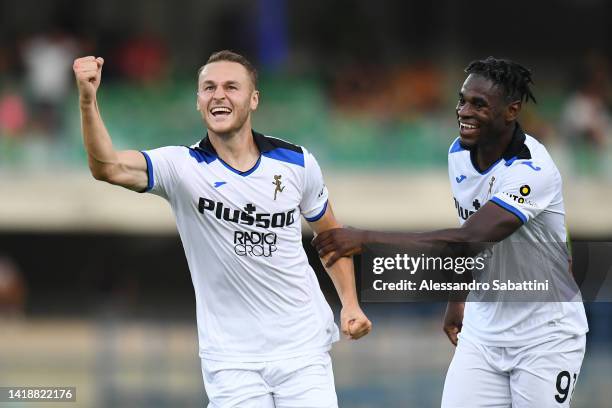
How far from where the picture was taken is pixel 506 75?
6.25 meters

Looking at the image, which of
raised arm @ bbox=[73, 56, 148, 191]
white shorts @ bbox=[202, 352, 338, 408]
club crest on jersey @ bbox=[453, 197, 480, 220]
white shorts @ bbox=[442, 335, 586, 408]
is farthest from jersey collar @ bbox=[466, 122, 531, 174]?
raised arm @ bbox=[73, 56, 148, 191]

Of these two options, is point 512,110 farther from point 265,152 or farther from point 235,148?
point 235,148

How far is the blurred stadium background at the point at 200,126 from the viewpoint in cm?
1797

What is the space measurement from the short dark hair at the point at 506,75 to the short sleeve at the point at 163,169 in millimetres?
1600

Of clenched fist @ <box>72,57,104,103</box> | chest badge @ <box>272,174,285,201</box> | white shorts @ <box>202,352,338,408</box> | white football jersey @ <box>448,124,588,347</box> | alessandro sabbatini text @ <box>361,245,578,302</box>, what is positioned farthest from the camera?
alessandro sabbatini text @ <box>361,245,578,302</box>

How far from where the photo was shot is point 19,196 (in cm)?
1895

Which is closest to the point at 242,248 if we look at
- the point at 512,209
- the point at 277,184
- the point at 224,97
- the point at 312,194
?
the point at 277,184

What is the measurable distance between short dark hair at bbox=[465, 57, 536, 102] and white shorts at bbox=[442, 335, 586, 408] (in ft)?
4.26

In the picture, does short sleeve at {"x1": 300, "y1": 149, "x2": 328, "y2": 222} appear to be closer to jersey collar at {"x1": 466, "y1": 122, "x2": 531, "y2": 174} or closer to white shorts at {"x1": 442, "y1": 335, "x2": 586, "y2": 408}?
jersey collar at {"x1": 466, "y1": 122, "x2": 531, "y2": 174}

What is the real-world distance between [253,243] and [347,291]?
59 centimetres

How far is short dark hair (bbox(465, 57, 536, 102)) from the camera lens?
6.23m

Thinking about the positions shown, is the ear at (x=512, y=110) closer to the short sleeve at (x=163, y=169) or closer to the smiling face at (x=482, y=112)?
the smiling face at (x=482, y=112)

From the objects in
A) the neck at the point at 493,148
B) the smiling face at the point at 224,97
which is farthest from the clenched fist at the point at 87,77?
the neck at the point at 493,148

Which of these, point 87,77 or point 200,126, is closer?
point 87,77
